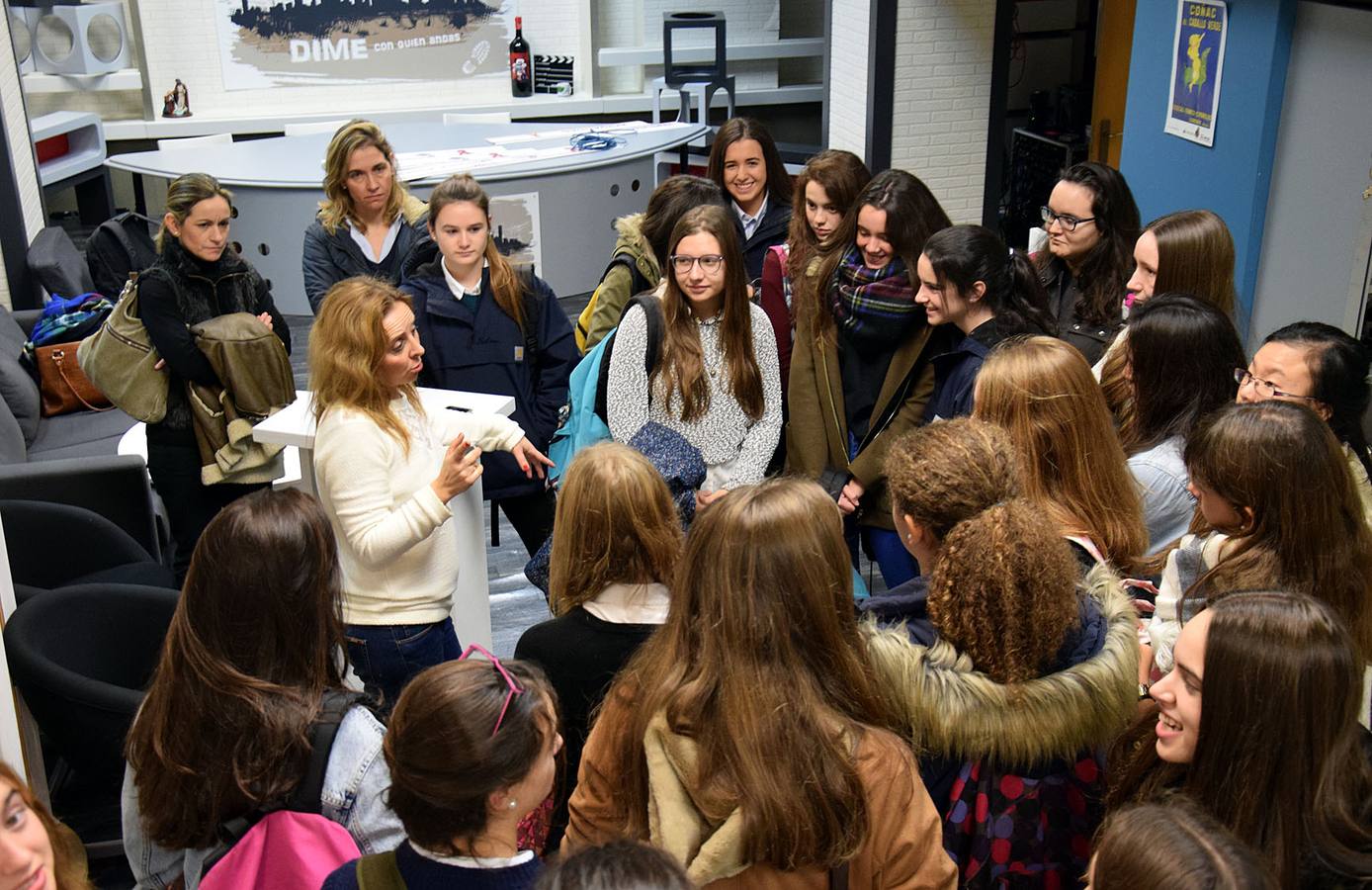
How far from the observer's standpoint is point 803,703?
1713 millimetres

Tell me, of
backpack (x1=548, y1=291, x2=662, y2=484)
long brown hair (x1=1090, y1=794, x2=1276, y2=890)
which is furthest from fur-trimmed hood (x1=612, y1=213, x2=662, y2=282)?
long brown hair (x1=1090, y1=794, x2=1276, y2=890)

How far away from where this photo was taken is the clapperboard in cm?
1195

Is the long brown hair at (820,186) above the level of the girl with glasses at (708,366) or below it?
above

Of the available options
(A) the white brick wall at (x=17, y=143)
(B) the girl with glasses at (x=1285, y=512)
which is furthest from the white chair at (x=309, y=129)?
(B) the girl with glasses at (x=1285, y=512)

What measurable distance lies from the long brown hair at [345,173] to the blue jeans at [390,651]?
2.34 meters

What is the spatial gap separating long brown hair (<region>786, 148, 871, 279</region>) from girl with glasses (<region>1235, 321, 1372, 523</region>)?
4.83 feet

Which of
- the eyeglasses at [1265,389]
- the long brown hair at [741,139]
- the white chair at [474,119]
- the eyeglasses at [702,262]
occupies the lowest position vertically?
the eyeglasses at [1265,389]

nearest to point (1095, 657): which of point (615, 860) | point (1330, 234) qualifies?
point (615, 860)

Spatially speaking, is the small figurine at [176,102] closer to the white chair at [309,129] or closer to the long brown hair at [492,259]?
the white chair at [309,129]

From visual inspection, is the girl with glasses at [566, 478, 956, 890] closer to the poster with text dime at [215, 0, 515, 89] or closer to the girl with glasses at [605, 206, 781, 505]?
the girl with glasses at [605, 206, 781, 505]

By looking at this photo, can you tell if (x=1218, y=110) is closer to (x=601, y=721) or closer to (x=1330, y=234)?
(x=1330, y=234)

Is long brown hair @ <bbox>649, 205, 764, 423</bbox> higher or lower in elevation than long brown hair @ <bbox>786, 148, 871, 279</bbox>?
lower

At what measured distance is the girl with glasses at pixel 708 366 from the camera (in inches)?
135

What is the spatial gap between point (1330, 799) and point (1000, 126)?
6.88 meters
